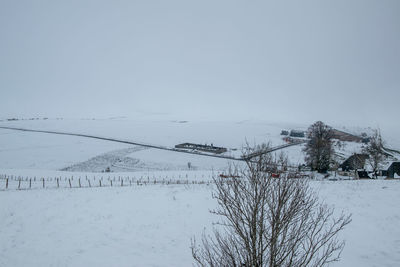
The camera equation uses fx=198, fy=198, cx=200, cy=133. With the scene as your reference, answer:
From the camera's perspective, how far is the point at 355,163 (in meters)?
35.4

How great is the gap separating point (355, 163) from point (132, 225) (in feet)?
128

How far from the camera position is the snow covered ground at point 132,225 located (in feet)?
34.0

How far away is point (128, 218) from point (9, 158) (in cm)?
5364

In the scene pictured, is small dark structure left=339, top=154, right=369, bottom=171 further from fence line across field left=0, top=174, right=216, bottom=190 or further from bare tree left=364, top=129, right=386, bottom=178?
fence line across field left=0, top=174, right=216, bottom=190

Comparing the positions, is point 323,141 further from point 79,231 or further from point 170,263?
point 79,231

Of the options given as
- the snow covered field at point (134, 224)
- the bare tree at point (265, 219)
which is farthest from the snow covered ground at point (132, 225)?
the bare tree at point (265, 219)

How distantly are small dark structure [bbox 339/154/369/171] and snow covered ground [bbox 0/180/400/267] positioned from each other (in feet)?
60.9

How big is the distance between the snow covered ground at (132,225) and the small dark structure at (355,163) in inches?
730

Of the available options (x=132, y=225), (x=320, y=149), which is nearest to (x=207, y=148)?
(x=320, y=149)

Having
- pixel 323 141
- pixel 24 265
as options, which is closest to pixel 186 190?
pixel 24 265

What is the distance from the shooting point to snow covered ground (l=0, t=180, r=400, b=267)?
34.0 feet

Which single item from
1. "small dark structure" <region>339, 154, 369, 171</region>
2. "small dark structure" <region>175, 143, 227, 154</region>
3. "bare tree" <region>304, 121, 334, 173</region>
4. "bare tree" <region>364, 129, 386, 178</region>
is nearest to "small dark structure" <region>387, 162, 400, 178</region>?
"bare tree" <region>364, 129, 386, 178</region>

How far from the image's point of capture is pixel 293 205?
5.50 meters

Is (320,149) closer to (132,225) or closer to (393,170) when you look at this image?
(393,170)
